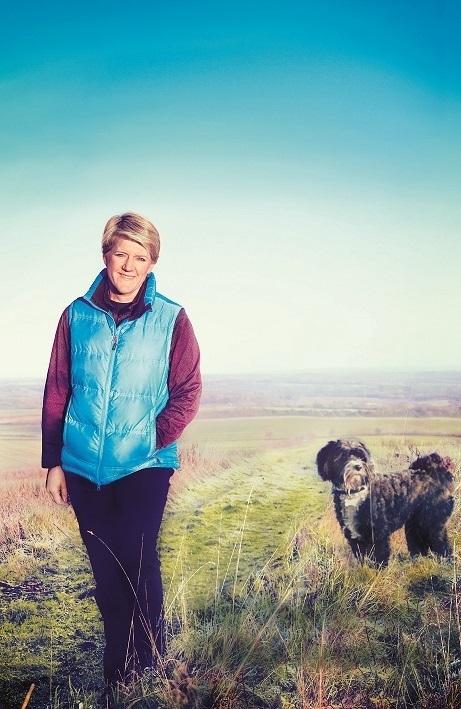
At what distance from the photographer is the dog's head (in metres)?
2.85

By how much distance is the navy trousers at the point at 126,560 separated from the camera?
2.56m

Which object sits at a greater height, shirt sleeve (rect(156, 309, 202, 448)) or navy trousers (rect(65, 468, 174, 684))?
shirt sleeve (rect(156, 309, 202, 448))

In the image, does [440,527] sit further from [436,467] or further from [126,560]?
[126,560]

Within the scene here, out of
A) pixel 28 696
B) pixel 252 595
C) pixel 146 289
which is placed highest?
pixel 146 289

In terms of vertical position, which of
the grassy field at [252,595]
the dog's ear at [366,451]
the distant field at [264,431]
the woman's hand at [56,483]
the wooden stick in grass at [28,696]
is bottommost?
the wooden stick in grass at [28,696]

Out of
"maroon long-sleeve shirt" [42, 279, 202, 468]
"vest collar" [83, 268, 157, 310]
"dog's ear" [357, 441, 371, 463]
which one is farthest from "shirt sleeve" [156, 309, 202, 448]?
"dog's ear" [357, 441, 371, 463]

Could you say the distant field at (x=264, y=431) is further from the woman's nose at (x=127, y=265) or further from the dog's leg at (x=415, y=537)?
the woman's nose at (x=127, y=265)

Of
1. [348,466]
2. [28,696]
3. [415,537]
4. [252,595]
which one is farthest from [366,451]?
[28,696]

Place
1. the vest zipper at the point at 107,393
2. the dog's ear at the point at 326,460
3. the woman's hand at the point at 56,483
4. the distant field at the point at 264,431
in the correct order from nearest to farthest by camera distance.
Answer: the vest zipper at the point at 107,393
the woman's hand at the point at 56,483
the distant field at the point at 264,431
the dog's ear at the point at 326,460

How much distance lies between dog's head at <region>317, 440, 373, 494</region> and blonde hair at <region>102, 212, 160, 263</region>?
48.1 inches

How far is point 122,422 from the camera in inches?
99.9

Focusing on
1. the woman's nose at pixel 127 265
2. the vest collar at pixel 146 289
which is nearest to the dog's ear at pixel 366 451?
the vest collar at pixel 146 289

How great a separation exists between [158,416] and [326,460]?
852 millimetres

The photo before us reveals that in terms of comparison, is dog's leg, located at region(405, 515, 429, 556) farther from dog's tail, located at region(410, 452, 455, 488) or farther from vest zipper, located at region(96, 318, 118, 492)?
vest zipper, located at region(96, 318, 118, 492)
